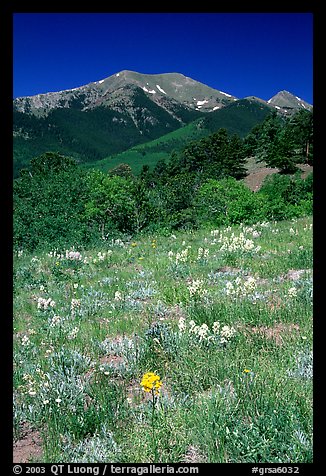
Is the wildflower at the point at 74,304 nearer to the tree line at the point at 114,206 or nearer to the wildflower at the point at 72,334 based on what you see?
the wildflower at the point at 72,334

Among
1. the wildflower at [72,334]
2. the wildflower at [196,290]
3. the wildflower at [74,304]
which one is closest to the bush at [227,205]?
the wildflower at [196,290]

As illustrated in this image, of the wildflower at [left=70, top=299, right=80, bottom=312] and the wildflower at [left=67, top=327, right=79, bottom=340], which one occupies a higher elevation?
the wildflower at [left=70, top=299, right=80, bottom=312]

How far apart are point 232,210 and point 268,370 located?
21118 millimetres

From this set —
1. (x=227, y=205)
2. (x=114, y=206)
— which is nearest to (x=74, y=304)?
(x=114, y=206)

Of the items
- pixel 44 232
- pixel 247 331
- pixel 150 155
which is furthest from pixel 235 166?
pixel 150 155

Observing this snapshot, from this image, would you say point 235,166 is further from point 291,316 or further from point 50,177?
point 291,316

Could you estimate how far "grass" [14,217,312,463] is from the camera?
101 inches

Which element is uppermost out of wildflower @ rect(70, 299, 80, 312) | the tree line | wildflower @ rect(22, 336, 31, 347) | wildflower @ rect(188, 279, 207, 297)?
the tree line

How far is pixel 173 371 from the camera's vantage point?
3.63 m

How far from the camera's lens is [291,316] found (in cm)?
479

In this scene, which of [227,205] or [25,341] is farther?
[227,205]

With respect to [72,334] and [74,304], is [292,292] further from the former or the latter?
[74,304]

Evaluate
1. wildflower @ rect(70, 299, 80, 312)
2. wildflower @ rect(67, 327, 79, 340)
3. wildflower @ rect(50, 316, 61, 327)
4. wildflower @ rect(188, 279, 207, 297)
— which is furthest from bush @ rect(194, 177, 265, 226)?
wildflower @ rect(67, 327, 79, 340)

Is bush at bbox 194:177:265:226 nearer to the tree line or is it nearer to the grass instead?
the tree line
